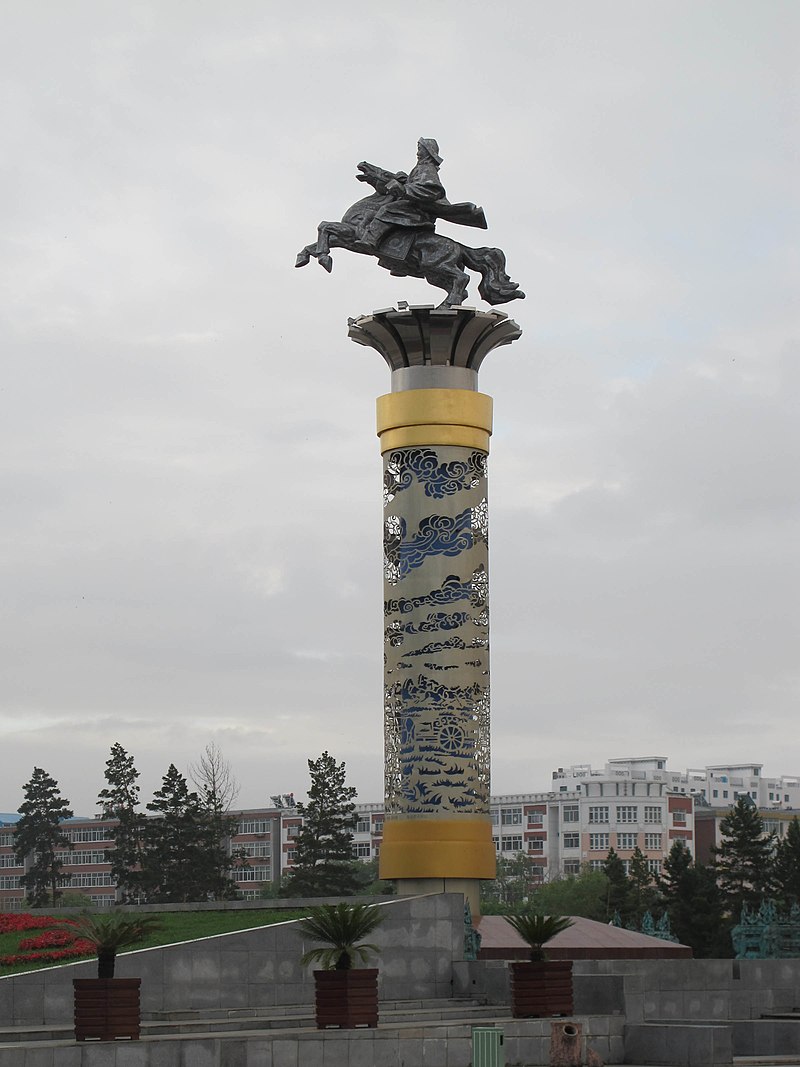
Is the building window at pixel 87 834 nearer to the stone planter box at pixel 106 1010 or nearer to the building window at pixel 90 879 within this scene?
the building window at pixel 90 879

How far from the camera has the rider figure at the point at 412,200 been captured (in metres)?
28.2

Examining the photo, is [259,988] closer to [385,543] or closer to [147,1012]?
[147,1012]

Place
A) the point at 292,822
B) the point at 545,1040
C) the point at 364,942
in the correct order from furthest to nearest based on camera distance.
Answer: the point at 292,822, the point at 364,942, the point at 545,1040

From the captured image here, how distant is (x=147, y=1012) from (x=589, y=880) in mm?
53192

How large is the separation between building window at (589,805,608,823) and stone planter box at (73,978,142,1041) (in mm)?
91704

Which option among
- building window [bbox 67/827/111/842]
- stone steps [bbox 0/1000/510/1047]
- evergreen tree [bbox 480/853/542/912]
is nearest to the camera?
stone steps [bbox 0/1000/510/1047]

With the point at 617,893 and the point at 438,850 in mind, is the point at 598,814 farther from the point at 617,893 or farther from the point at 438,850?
the point at 438,850

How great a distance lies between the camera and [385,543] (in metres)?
27.4

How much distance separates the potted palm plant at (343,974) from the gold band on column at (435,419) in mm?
8822

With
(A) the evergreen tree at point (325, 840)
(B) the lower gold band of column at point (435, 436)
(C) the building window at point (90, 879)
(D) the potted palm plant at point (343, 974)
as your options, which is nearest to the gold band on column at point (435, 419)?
(B) the lower gold band of column at point (435, 436)

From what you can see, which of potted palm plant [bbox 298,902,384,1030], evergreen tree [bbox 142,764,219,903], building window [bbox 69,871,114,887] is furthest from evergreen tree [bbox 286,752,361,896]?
building window [bbox 69,871,114,887]

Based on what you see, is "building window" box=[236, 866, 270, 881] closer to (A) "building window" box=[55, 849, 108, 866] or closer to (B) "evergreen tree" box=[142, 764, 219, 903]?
(A) "building window" box=[55, 849, 108, 866]

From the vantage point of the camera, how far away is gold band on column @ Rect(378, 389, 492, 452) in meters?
27.2

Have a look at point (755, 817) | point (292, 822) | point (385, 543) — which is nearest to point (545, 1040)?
point (385, 543)
